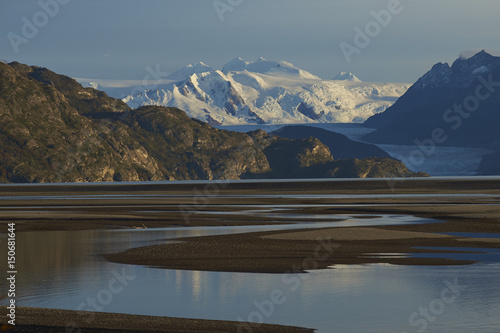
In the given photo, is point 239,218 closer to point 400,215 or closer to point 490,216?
point 400,215

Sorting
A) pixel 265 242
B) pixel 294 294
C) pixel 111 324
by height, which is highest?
pixel 265 242

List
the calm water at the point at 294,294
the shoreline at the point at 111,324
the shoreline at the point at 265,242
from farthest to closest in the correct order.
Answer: the shoreline at the point at 265,242 → the calm water at the point at 294,294 → the shoreline at the point at 111,324

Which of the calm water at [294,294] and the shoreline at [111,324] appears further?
the calm water at [294,294]

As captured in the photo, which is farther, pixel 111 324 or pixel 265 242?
pixel 265 242

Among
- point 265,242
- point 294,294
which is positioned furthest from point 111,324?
point 265,242

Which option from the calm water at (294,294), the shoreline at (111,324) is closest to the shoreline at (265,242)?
the shoreline at (111,324)

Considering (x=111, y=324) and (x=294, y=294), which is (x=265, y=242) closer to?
(x=294, y=294)

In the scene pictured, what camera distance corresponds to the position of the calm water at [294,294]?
35.1 metres

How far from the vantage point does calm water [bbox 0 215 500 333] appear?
1382 inches

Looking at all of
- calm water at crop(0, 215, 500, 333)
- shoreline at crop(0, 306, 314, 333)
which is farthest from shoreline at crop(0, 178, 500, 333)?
calm water at crop(0, 215, 500, 333)

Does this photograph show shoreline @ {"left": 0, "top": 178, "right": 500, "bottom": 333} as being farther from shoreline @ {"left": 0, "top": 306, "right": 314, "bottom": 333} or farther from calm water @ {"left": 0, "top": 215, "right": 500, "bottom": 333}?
calm water @ {"left": 0, "top": 215, "right": 500, "bottom": 333}

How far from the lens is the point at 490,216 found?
95250 mm

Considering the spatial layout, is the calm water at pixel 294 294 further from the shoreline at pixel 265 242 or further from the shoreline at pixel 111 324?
the shoreline at pixel 265 242

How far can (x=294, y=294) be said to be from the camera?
41406 millimetres
